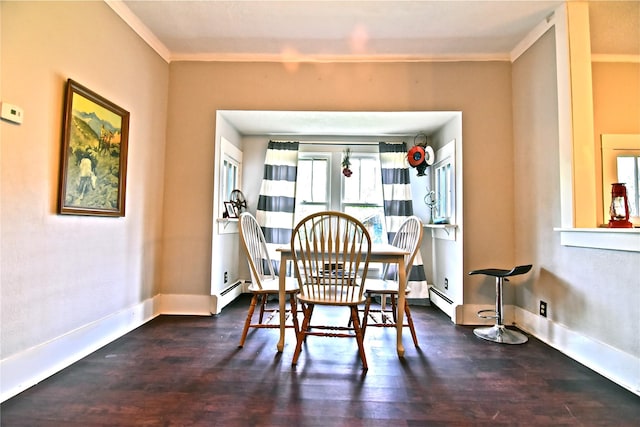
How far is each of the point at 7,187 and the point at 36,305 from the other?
66cm

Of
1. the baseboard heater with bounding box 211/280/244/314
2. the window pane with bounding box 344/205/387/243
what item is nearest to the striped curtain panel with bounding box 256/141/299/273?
the baseboard heater with bounding box 211/280/244/314

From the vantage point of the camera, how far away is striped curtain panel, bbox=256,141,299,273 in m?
3.73

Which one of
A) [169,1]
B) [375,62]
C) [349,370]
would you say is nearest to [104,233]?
[169,1]

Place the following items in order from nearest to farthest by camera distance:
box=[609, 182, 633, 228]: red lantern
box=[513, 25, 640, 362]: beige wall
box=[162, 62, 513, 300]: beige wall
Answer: box=[513, 25, 640, 362]: beige wall, box=[609, 182, 633, 228]: red lantern, box=[162, 62, 513, 300]: beige wall

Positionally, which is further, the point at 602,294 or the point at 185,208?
the point at 185,208

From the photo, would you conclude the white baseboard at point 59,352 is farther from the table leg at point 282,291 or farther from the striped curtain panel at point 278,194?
the striped curtain panel at point 278,194

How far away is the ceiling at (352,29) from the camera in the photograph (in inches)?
89.2

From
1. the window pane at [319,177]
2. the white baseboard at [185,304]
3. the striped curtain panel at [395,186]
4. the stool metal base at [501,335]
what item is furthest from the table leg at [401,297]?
the window pane at [319,177]

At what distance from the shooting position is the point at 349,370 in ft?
6.12

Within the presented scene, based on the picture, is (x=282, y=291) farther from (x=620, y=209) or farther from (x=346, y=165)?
(x=620, y=209)

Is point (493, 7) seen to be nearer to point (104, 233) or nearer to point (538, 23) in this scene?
point (538, 23)

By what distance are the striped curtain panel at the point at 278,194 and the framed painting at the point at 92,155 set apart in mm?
1618

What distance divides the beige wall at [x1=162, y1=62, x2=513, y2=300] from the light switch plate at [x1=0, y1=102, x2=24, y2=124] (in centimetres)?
143

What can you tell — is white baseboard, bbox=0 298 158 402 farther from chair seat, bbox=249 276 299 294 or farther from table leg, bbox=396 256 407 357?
table leg, bbox=396 256 407 357
